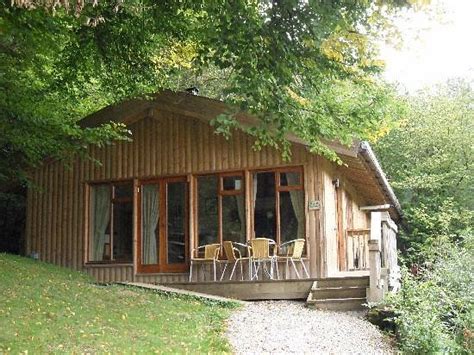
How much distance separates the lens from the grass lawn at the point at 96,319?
682 centimetres

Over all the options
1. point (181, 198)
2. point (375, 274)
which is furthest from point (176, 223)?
point (375, 274)

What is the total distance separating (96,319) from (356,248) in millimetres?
7419

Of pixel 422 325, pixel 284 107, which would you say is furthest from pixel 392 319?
pixel 284 107

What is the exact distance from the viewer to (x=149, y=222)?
13.8 metres

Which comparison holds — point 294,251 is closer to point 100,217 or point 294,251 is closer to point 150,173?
point 150,173

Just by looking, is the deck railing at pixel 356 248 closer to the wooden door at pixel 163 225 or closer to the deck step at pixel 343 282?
the deck step at pixel 343 282

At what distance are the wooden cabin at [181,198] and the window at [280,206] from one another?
0.8 inches

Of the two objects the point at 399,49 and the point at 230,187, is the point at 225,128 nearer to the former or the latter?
the point at 399,49

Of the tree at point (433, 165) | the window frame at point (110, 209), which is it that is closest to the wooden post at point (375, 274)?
the window frame at point (110, 209)

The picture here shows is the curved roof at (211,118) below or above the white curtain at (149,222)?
above

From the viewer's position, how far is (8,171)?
559 inches

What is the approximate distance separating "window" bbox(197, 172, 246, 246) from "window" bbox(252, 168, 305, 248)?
0.38 meters

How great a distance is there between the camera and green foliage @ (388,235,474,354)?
25.8 feet

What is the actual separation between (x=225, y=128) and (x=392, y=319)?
374 centimetres
